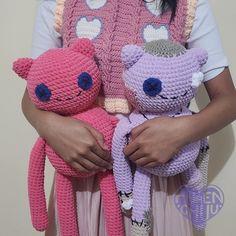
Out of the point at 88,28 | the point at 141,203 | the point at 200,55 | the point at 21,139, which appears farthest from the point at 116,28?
the point at 21,139

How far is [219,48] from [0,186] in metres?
0.74

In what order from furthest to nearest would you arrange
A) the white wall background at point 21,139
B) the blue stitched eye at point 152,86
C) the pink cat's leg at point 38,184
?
the white wall background at point 21,139 → the pink cat's leg at point 38,184 → the blue stitched eye at point 152,86

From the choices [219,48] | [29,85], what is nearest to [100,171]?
[29,85]

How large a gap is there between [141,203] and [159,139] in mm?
112

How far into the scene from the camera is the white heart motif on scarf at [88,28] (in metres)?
0.63

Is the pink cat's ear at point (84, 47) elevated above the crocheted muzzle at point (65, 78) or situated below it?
above

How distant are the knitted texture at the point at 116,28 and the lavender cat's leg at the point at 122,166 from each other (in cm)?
7

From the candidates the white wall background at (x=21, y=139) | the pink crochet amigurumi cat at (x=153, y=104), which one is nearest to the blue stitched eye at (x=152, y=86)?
the pink crochet amigurumi cat at (x=153, y=104)

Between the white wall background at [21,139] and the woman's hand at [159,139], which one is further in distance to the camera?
the white wall background at [21,139]

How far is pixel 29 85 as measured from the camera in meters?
0.59

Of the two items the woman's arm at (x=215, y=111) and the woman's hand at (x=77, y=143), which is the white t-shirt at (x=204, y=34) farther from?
the woman's hand at (x=77, y=143)

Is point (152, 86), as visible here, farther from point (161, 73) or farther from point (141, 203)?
point (141, 203)

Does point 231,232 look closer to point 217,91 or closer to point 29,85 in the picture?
point 217,91

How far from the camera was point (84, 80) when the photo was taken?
0.56m
